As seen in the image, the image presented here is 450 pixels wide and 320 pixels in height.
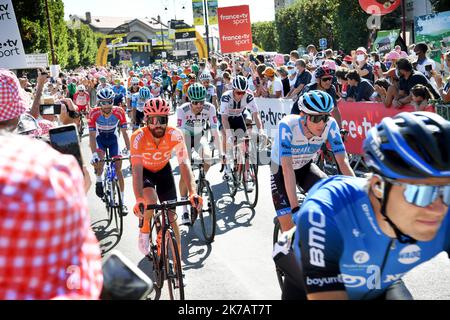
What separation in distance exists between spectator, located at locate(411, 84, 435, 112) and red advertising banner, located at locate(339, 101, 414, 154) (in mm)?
965

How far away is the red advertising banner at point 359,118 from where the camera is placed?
10.7 meters

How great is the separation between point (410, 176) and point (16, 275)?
147 cm

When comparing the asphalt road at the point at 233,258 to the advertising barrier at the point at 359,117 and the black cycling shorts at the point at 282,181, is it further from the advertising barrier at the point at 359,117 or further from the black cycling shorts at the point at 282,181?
the advertising barrier at the point at 359,117

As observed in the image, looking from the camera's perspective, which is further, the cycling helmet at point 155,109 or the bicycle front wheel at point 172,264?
the cycling helmet at point 155,109

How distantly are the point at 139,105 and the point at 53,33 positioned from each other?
44786 millimetres

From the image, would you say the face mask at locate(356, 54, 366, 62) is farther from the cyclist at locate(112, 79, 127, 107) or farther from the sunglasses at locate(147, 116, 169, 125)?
the sunglasses at locate(147, 116, 169, 125)

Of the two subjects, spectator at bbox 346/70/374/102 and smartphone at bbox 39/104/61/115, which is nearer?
smartphone at bbox 39/104/61/115

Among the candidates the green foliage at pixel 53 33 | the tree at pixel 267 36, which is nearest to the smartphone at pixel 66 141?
the green foliage at pixel 53 33

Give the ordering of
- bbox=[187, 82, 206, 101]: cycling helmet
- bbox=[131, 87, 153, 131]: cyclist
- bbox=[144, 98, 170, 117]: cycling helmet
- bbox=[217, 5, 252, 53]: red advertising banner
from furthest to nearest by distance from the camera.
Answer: bbox=[217, 5, 252, 53]: red advertising banner, bbox=[131, 87, 153, 131]: cyclist, bbox=[187, 82, 206, 101]: cycling helmet, bbox=[144, 98, 170, 117]: cycling helmet

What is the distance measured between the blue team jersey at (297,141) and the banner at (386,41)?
→ 1978cm

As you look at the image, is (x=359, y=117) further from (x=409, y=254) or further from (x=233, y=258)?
(x=409, y=254)

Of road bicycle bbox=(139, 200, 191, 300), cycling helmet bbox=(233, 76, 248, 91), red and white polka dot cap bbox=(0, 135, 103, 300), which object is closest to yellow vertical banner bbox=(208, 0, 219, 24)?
cycling helmet bbox=(233, 76, 248, 91)

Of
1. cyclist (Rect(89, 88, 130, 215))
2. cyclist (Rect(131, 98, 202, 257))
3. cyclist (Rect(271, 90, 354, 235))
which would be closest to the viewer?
cyclist (Rect(271, 90, 354, 235))

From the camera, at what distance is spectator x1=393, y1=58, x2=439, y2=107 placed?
9.89 meters
